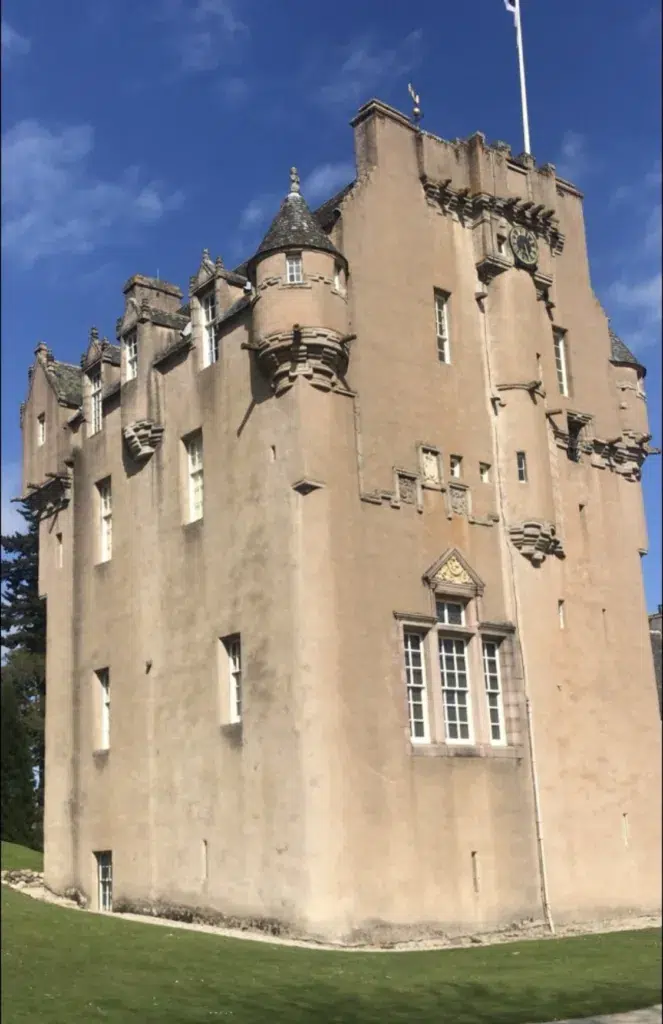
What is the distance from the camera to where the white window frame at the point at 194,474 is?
27.2 meters

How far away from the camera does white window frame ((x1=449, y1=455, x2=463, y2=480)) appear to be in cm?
2673

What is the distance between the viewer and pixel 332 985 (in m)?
14.9

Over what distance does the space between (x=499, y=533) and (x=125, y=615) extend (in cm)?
990

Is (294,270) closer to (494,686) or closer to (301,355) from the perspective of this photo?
(301,355)

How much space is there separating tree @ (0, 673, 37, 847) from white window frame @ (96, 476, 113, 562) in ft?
22.9

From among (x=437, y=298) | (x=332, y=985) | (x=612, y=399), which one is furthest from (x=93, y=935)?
(x=612, y=399)

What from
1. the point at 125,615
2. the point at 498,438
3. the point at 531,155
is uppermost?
the point at 531,155

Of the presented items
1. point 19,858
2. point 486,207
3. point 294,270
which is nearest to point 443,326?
point 486,207

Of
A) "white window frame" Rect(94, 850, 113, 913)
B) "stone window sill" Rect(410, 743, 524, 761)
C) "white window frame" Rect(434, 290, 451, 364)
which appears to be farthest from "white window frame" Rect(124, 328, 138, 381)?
"stone window sill" Rect(410, 743, 524, 761)

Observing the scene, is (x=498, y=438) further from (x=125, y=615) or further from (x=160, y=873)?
(x=160, y=873)

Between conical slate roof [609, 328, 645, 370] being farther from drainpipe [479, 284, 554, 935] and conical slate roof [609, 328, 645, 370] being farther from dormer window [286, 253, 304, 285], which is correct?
dormer window [286, 253, 304, 285]

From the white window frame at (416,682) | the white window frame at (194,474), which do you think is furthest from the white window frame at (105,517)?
the white window frame at (416,682)

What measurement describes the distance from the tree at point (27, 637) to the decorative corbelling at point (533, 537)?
74.5ft

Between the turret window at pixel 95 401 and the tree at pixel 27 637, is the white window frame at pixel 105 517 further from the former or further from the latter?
the tree at pixel 27 637
